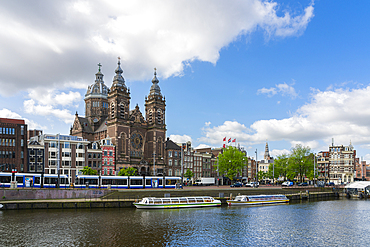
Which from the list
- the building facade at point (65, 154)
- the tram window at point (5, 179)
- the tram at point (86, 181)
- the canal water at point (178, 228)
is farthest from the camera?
the building facade at point (65, 154)

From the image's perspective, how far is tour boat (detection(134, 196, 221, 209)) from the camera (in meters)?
64.6

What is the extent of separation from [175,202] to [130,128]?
6345cm

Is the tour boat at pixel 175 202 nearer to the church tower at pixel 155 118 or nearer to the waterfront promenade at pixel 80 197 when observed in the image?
the waterfront promenade at pixel 80 197

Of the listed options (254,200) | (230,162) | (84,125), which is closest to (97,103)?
(84,125)

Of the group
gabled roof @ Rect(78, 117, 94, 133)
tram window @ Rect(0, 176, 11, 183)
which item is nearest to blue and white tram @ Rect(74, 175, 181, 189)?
tram window @ Rect(0, 176, 11, 183)

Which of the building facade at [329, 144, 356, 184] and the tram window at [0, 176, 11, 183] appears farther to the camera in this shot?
the building facade at [329, 144, 356, 184]

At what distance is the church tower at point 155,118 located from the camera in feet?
431

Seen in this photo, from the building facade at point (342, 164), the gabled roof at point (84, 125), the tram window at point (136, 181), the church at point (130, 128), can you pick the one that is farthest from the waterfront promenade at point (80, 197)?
the building facade at point (342, 164)

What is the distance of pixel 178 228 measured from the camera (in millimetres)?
45188

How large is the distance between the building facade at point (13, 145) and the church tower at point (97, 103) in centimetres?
4726

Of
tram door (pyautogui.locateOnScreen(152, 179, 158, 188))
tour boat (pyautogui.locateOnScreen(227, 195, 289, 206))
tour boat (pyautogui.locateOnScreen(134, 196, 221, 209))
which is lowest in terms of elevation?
tour boat (pyautogui.locateOnScreen(227, 195, 289, 206))

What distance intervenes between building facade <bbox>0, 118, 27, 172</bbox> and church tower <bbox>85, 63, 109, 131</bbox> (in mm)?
47256

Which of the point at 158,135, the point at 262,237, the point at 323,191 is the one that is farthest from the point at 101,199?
the point at 323,191

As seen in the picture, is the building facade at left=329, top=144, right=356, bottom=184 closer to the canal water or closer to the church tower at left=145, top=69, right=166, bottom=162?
the church tower at left=145, top=69, right=166, bottom=162
